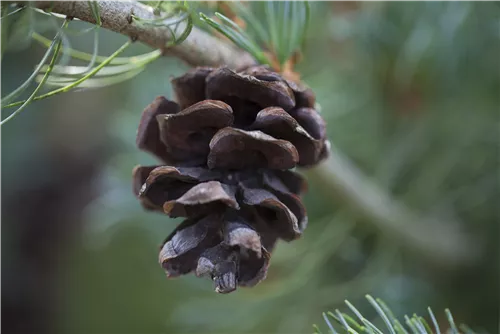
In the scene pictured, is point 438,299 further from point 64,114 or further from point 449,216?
point 64,114

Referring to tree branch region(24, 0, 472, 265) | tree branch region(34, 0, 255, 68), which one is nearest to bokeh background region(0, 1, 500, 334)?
tree branch region(24, 0, 472, 265)

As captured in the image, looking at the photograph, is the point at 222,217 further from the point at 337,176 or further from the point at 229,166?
the point at 337,176

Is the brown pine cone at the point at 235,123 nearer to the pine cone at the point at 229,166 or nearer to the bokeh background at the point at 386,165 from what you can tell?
the pine cone at the point at 229,166

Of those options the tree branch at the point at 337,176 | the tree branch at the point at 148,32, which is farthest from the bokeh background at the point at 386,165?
the tree branch at the point at 148,32

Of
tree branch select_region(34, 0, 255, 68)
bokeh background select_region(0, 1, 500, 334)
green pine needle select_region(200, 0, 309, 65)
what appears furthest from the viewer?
bokeh background select_region(0, 1, 500, 334)

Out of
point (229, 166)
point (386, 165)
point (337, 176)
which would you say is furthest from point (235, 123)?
point (386, 165)

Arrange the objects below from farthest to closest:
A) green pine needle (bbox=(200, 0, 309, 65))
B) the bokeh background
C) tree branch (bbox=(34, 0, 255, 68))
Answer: the bokeh background < green pine needle (bbox=(200, 0, 309, 65)) < tree branch (bbox=(34, 0, 255, 68))

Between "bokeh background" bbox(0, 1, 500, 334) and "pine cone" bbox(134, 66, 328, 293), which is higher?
"pine cone" bbox(134, 66, 328, 293)

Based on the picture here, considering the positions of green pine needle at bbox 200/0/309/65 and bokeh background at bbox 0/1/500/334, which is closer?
green pine needle at bbox 200/0/309/65

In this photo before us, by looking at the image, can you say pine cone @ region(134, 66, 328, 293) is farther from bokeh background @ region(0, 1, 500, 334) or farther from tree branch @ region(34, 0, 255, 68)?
bokeh background @ region(0, 1, 500, 334)
